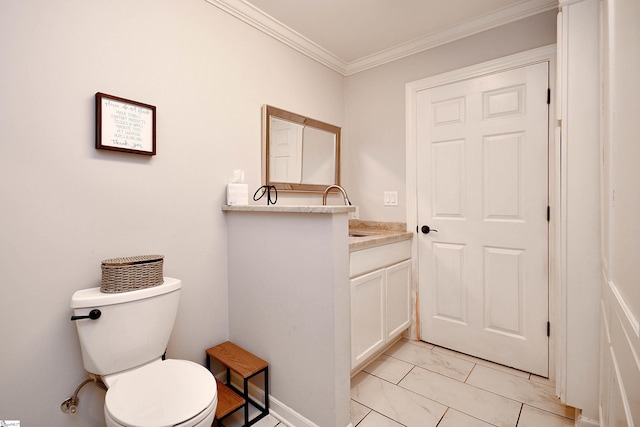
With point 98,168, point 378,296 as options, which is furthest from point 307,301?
point 98,168

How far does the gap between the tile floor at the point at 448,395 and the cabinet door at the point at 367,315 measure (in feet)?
0.71

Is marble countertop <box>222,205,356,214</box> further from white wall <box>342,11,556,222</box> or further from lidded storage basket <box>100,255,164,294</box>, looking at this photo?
white wall <box>342,11,556,222</box>

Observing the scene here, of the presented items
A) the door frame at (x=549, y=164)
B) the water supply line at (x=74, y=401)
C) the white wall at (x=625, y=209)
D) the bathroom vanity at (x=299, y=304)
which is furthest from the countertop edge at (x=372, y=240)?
the water supply line at (x=74, y=401)

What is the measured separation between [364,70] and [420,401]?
8.57 ft

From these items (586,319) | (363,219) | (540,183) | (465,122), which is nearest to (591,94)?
(540,183)

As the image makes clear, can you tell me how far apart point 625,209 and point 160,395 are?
1541 millimetres

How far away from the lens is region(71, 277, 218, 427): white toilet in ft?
3.32

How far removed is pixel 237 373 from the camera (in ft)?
5.04

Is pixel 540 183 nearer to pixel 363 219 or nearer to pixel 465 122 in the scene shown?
pixel 465 122

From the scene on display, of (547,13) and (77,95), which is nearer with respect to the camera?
(77,95)

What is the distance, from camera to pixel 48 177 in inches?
49.3

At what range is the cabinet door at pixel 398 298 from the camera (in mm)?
2090

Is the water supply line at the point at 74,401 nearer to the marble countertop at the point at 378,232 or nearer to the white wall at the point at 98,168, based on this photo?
the white wall at the point at 98,168

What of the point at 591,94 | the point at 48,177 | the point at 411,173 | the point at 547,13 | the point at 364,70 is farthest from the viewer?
the point at 364,70
